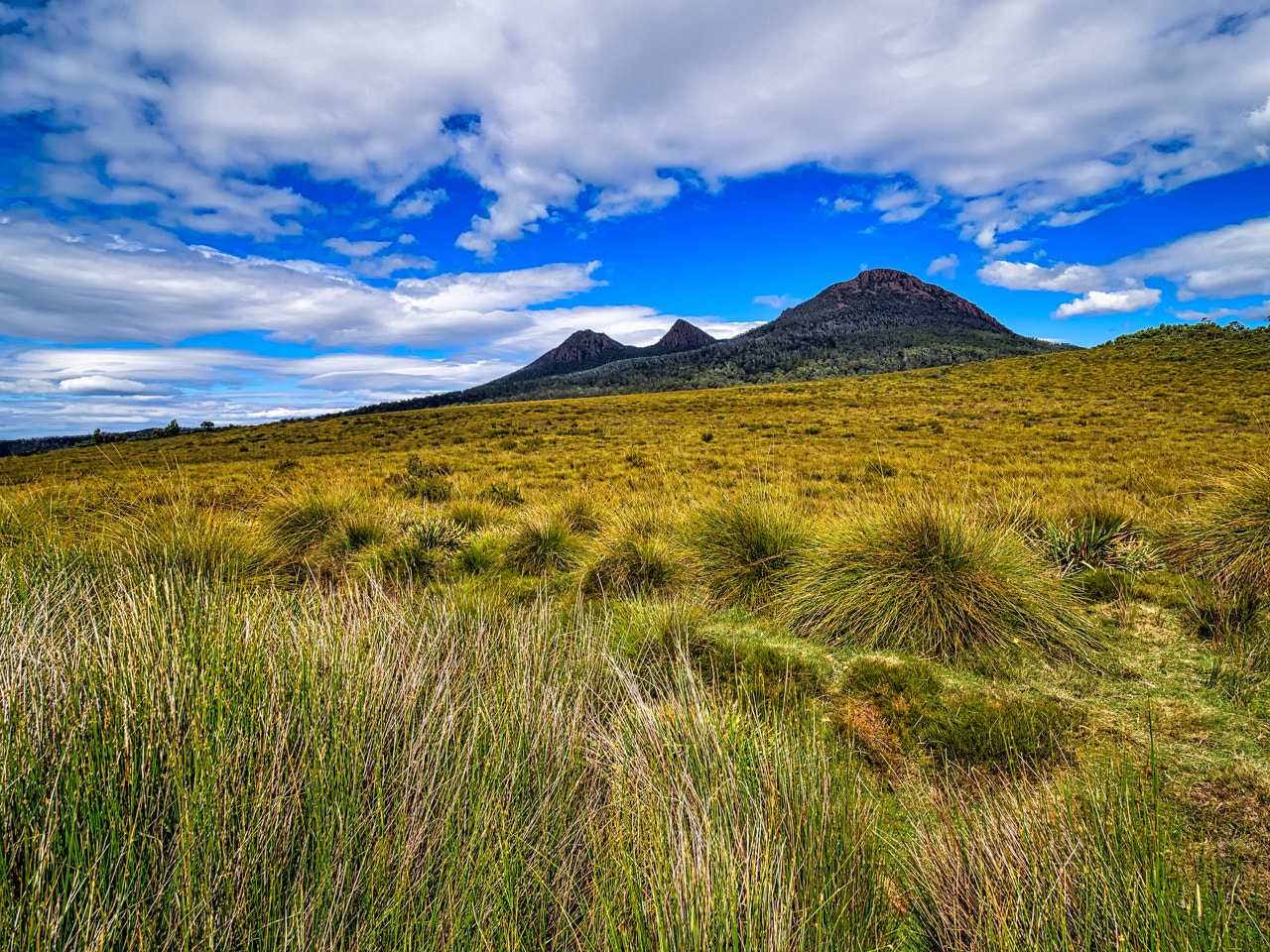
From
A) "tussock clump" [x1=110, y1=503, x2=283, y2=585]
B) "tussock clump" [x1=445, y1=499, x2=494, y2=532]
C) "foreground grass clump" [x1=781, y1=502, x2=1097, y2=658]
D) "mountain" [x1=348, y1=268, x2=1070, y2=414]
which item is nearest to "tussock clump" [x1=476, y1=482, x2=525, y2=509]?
"tussock clump" [x1=445, y1=499, x2=494, y2=532]

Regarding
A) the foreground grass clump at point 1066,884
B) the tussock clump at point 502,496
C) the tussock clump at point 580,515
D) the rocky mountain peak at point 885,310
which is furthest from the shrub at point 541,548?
the rocky mountain peak at point 885,310

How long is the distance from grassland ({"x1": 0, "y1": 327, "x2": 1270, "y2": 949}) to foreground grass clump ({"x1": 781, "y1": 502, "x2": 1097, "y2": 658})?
0.11ft

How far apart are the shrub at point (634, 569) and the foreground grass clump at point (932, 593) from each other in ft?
4.17

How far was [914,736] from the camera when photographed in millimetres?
2980

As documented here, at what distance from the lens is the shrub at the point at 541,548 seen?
628 cm

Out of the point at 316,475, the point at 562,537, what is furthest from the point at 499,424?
the point at 562,537

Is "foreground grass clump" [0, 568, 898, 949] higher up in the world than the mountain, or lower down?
lower down

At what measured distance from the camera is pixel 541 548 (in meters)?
6.48

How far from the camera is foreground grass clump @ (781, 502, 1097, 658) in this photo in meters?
3.87

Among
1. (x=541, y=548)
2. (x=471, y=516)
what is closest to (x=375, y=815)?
(x=541, y=548)

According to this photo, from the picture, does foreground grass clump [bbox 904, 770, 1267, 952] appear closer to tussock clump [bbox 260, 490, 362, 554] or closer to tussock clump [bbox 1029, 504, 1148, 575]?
tussock clump [bbox 1029, 504, 1148, 575]

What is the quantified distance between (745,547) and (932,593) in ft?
5.93

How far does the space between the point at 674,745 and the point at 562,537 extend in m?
4.66

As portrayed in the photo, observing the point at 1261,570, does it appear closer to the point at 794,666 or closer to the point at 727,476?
the point at 794,666
